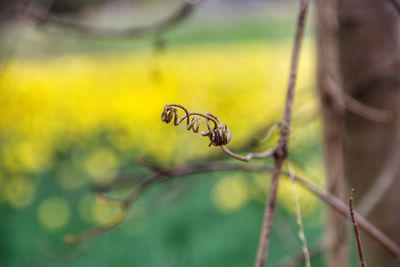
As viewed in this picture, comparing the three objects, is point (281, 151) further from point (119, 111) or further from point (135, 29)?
point (119, 111)

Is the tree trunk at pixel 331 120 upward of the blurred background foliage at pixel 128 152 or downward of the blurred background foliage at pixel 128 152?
upward

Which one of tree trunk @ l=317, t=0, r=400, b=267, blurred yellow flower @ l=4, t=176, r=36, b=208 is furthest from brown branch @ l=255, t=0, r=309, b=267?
blurred yellow flower @ l=4, t=176, r=36, b=208

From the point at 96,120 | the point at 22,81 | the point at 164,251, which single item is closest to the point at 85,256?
the point at 164,251

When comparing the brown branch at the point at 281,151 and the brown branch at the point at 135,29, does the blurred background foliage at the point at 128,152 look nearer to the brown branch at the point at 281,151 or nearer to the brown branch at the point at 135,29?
the brown branch at the point at 135,29

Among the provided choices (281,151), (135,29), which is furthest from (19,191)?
(281,151)

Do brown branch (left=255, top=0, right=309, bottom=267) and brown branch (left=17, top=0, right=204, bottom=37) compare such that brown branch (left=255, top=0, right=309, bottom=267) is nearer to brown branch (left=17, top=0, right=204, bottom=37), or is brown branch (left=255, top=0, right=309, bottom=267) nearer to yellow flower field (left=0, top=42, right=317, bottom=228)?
brown branch (left=17, top=0, right=204, bottom=37)

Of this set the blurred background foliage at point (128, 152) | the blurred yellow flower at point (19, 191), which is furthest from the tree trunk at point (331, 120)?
the blurred yellow flower at point (19, 191)
